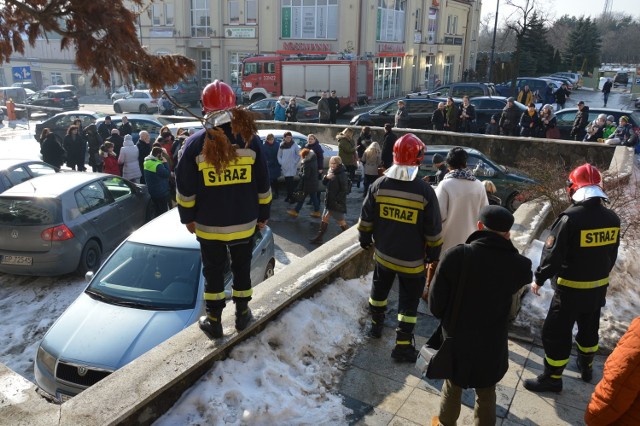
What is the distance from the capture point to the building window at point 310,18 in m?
34.3

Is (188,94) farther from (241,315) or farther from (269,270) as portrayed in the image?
(241,315)

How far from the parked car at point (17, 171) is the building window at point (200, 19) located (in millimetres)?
29103

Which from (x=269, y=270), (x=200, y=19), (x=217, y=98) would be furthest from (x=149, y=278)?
(x=200, y=19)

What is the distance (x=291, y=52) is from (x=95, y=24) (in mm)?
33991

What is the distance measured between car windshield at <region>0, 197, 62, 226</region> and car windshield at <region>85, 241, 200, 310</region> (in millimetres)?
2477

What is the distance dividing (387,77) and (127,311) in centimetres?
3492

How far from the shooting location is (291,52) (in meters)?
35.4

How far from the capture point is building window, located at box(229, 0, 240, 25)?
36447mm

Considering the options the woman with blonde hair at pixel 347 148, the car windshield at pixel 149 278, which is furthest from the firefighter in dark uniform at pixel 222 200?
the woman with blonde hair at pixel 347 148

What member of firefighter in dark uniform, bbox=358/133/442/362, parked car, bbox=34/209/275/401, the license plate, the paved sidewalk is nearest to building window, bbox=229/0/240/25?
the license plate

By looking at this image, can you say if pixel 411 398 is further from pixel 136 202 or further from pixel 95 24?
pixel 136 202

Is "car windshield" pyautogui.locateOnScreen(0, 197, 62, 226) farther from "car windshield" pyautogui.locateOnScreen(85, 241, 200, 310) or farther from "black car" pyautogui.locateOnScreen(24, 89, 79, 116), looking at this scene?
"black car" pyautogui.locateOnScreen(24, 89, 79, 116)

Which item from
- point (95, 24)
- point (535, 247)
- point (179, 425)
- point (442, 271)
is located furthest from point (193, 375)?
point (535, 247)

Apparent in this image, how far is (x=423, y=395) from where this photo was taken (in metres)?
4.28
